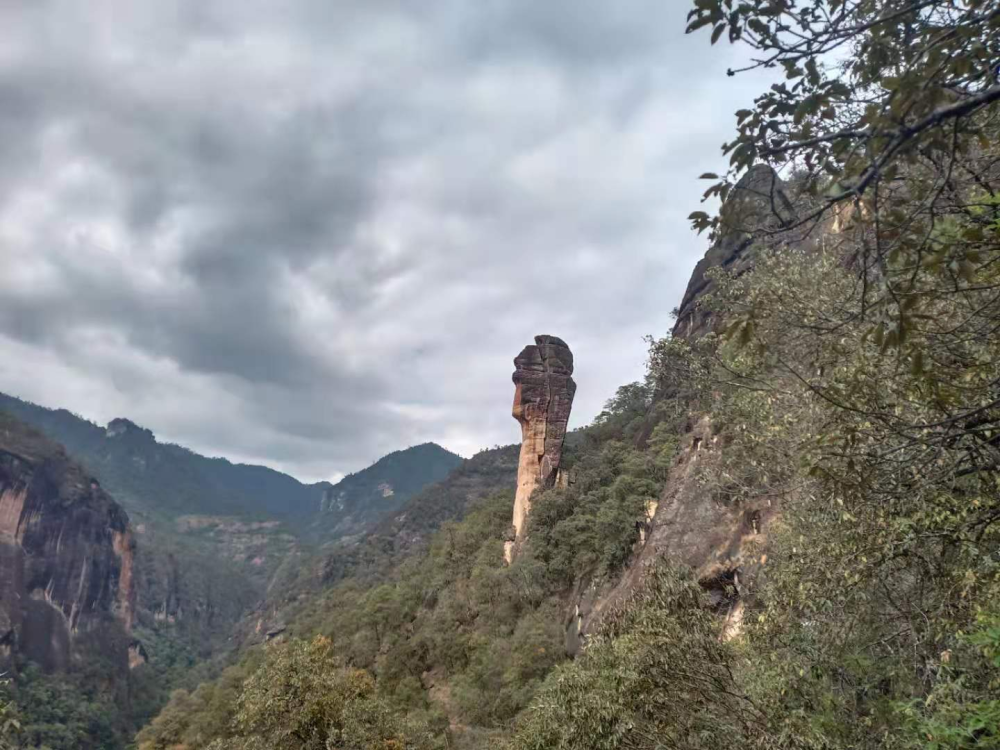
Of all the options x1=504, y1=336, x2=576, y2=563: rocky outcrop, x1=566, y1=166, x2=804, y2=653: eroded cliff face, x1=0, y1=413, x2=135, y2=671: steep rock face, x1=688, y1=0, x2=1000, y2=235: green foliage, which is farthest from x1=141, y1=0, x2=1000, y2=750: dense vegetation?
x1=0, y1=413, x2=135, y2=671: steep rock face

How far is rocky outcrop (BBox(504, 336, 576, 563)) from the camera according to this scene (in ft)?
130

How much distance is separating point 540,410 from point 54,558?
86.1 meters

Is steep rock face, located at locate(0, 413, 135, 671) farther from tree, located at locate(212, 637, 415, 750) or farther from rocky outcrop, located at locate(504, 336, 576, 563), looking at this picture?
tree, located at locate(212, 637, 415, 750)

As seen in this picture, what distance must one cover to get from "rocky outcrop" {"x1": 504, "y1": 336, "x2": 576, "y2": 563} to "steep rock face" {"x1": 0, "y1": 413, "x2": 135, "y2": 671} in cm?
7128

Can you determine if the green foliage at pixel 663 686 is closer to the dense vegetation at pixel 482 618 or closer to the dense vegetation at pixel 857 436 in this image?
the dense vegetation at pixel 857 436

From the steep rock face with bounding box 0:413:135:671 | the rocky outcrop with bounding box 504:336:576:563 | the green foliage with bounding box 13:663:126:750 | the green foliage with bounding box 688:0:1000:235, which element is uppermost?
the rocky outcrop with bounding box 504:336:576:563

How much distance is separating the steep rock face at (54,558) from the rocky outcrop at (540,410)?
71.3 meters

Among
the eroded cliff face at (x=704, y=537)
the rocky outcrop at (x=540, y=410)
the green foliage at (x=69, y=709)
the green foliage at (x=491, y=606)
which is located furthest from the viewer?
the green foliage at (x=69, y=709)

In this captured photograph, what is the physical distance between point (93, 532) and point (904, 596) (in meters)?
118

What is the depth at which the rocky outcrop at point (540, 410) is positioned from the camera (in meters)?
39.5

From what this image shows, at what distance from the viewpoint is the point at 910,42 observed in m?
2.97

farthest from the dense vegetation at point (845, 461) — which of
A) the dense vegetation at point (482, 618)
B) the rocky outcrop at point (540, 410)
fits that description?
the rocky outcrop at point (540, 410)

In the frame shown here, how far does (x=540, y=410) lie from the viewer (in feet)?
136

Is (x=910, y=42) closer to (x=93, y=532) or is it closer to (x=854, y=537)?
(x=854, y=537)
